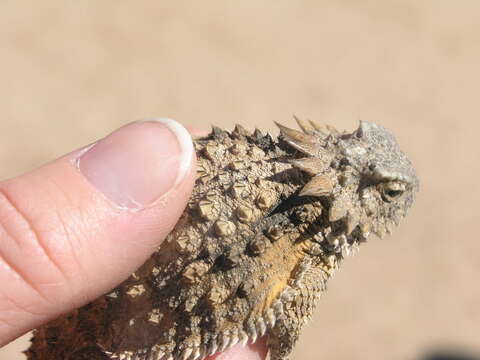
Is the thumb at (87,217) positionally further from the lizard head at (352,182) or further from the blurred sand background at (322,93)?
the blurred sand background at (322,93)

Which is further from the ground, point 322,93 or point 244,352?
point 322,93

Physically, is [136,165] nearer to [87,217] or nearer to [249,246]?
[87,217]

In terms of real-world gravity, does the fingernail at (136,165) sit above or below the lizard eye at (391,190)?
below

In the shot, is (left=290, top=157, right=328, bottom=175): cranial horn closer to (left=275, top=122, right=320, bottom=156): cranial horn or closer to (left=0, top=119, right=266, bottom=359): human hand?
(left=275, top=122, right=320, bottom=156): cranial horn

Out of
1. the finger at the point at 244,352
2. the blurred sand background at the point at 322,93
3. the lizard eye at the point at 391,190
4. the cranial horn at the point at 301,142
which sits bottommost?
the finger at the point at 244,352

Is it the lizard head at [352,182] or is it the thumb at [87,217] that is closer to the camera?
the thumb at [87,217]

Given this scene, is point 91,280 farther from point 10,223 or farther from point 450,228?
point 450,228

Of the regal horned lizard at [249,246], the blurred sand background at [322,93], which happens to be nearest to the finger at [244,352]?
the regal horned lizard at [249,246]

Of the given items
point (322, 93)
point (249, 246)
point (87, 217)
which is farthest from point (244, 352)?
point (322, 93)

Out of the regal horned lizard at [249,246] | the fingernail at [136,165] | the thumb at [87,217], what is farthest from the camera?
the regal horned lizard at [249,246]
